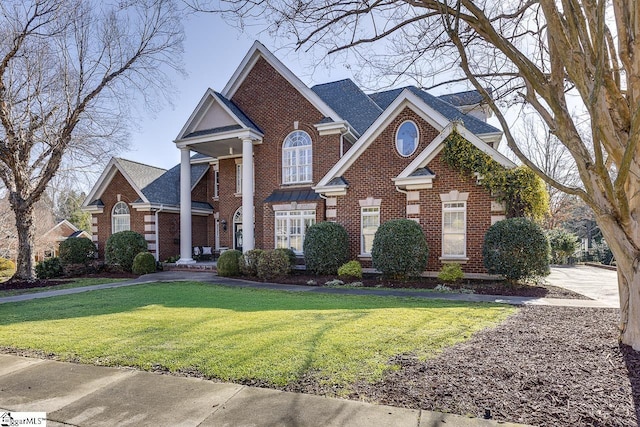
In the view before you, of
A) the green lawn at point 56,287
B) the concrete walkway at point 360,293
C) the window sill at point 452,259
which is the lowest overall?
the green lawn at point 56,287

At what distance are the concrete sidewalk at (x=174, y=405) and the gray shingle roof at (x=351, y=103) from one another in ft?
52.3

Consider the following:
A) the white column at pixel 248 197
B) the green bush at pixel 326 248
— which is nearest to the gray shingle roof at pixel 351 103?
the white column at pixel 248 197

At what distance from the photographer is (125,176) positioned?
2095 cm

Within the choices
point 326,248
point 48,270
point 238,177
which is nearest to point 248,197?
point 238,177

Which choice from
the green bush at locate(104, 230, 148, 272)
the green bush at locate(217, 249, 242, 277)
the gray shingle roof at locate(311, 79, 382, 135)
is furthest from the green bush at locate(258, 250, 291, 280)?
the green bush at locate(104, 230, 148, 272)

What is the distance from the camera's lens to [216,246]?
73.0ft

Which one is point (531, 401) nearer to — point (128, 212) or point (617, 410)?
point (617, 410)

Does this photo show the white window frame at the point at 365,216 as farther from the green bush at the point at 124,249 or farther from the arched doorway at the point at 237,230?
the green bush at the point at 124,249

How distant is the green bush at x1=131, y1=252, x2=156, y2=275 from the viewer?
17750 millimetres

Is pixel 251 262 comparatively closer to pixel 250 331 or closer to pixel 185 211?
pixel 185 211

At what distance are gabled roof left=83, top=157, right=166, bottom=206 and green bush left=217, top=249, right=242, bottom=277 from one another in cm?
722

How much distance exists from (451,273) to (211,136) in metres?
13.1

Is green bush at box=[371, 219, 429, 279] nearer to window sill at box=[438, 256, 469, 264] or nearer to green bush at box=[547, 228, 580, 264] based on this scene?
window sill at box=[438, 256, 469, 264]

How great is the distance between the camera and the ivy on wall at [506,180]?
1214 cm
